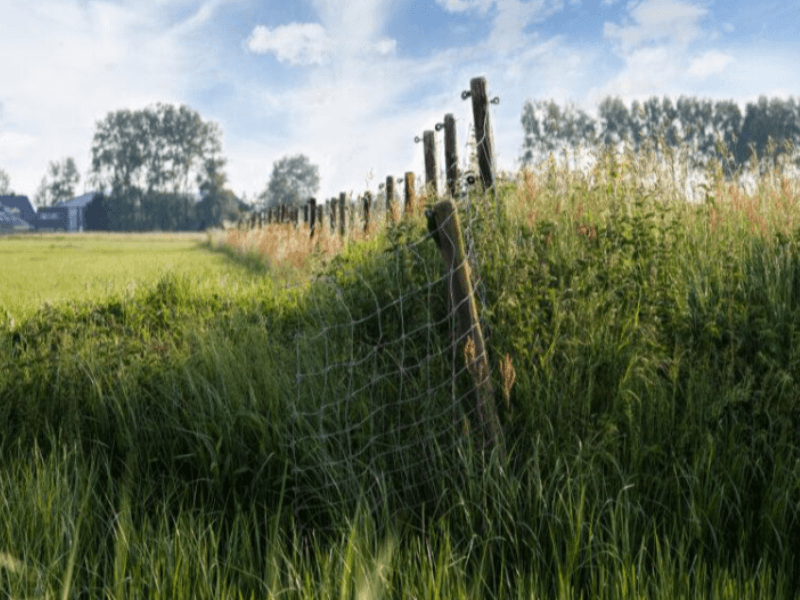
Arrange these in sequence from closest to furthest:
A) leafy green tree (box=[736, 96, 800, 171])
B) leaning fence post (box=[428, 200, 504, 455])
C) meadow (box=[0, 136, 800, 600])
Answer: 1. meadow (box=[0, 136, 800, 600])
2. leaning fence post (box=[428, 200, 504, 455])
3. leafy green tree (box=[736, 96, 800, 171])

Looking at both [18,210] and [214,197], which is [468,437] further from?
[18,210]

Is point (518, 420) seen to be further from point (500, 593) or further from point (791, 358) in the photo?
point (791, 358)

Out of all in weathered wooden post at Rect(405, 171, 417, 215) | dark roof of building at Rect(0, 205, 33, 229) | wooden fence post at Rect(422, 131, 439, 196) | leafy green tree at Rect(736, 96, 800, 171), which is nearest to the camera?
weathered wooden post at Rect(405, 171, 417, 215)

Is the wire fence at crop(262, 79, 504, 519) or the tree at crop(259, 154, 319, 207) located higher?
the tree at crop(259, 154, 319, 207)

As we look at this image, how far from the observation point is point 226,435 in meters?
4.09

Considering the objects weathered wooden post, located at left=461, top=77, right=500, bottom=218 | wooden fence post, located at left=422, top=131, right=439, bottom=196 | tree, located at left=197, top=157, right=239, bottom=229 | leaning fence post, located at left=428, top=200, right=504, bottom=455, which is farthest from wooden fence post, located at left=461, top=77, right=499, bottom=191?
tree, located at left=197, top=157, right=239, bottom=229

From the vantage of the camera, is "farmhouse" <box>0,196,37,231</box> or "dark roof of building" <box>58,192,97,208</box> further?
"farmhouse" <box>0,196,37,231</box>

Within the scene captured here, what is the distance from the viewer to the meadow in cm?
283

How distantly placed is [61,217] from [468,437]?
4078 inches

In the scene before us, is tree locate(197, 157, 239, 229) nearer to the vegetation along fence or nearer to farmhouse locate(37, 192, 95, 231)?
farmhouse locate(37, 192, 95, 231)

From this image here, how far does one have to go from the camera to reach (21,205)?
110188mm

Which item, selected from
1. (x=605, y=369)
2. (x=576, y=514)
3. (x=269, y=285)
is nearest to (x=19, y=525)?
(x=576, y=514)

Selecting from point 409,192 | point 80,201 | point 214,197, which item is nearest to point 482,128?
point 409,192

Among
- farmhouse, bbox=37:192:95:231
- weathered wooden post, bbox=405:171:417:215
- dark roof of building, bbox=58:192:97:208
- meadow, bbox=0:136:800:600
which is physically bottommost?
meadow, bbox=0:136:800:600
